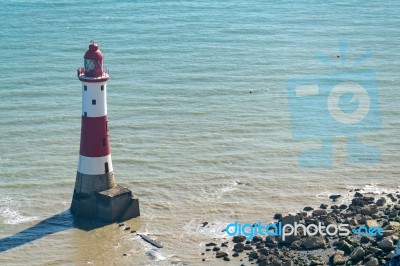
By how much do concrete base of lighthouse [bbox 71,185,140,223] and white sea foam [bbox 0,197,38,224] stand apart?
2.06 meters

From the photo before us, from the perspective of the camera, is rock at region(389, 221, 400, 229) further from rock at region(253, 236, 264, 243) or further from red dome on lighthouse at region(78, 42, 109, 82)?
red dome on lighthouse at region(78, 42, 109, 82)

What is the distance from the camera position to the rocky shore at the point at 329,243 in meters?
35.6

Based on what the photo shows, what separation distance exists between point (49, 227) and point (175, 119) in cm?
1399

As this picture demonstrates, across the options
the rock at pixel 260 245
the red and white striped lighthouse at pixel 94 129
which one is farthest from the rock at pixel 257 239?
the red and white striped lighthouse at pixel 94 129

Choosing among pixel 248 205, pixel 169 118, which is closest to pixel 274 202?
pixel 248 205

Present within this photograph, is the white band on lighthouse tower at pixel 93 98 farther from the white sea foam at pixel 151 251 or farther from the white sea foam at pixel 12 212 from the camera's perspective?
the white sea foam at pixel 151 251

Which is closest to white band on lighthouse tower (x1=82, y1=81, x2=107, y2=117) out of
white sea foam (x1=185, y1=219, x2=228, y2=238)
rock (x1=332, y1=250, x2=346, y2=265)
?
white sea foam (x1=185, y1=219, x2=228, y2=238)

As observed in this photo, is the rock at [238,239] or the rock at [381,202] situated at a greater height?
the rock at [381,202]

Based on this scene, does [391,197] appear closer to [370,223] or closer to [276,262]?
[370,223]

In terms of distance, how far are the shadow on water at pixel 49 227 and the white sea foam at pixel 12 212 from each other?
748mm

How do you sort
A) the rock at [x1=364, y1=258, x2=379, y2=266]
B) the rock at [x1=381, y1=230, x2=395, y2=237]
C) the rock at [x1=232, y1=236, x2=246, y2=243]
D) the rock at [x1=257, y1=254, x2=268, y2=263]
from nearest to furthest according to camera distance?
the rock at [x1=364, y1=258, x2=379, y2=266]
the rock at [x1=257, y1=254, x2=268, y2=263]
the rock at [x1=381, y1=230, x2=395, y2=237]
the rock at [x1=232, y1=236, x2=246, y2=243]

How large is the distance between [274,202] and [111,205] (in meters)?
7.28

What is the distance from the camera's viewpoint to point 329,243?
37281 mm

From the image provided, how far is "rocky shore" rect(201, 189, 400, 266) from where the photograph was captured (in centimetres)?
3556
